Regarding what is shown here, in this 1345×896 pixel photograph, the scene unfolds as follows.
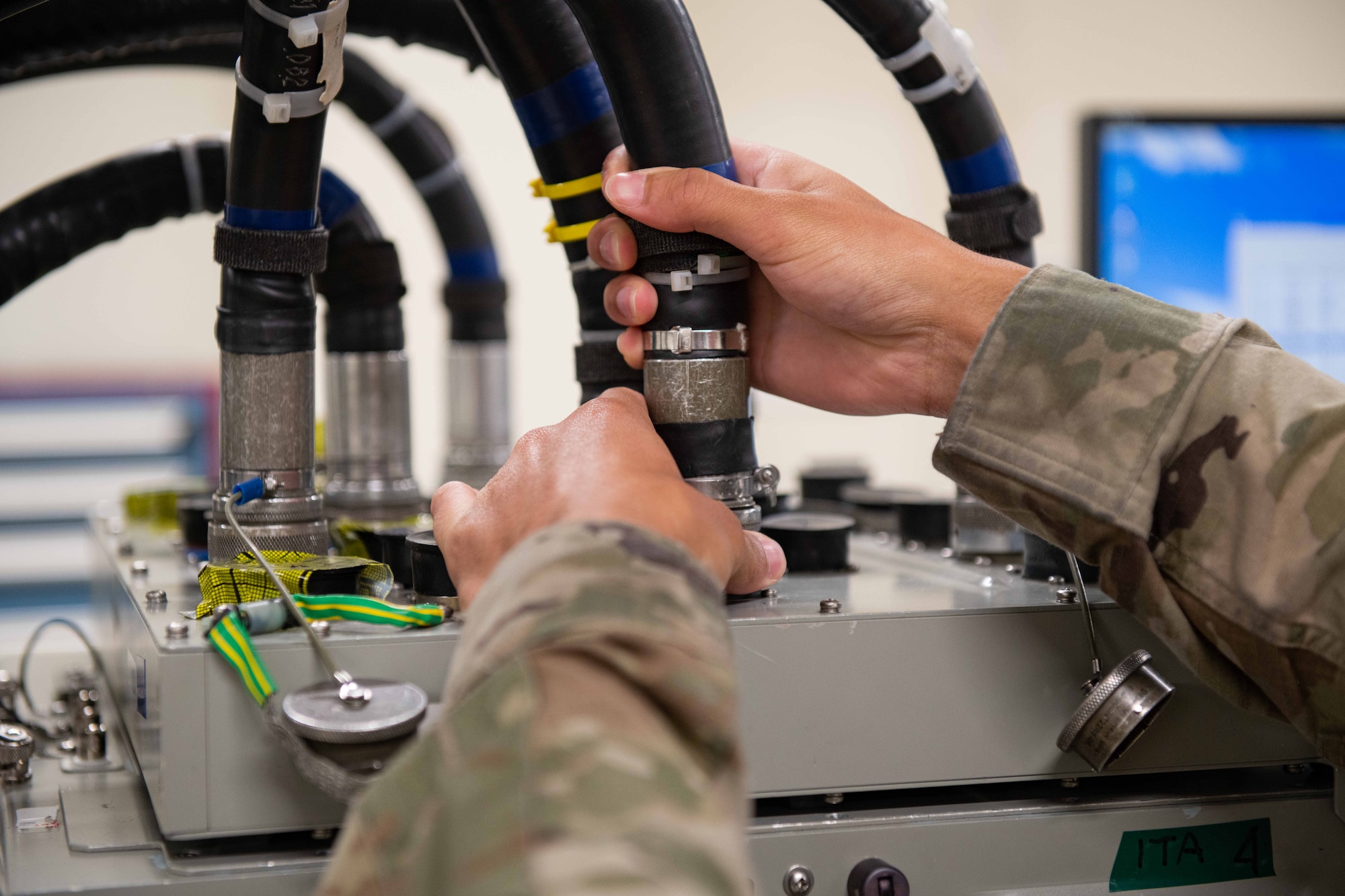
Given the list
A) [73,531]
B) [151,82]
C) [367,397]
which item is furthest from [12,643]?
[367,397]

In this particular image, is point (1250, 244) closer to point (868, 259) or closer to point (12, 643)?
point (868, 259)

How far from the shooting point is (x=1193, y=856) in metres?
0.57

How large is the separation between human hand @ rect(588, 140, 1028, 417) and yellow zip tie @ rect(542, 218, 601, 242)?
0.11 feet

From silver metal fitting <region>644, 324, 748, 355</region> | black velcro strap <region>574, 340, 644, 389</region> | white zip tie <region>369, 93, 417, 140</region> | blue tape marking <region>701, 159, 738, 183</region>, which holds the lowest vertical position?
black velcro strap <region>574, 340, 644, 389</region>

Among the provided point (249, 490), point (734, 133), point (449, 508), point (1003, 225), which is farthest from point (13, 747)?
point (734, 133)

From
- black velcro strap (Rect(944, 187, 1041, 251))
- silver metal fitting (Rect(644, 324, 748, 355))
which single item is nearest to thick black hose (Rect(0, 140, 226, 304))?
silver metal fitting (Rect(644, 324, 748, 355))

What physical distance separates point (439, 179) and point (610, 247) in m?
0.58

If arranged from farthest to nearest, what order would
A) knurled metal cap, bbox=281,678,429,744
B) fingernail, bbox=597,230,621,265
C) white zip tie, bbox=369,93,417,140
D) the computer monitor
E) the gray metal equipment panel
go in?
the computer monitor → white zip tie, bbox=369,93,417,140 → fingernail, bbox=597,230,621,265 → the gray metal equipment panel → knurled metal cap, bbox=281,678,429,744

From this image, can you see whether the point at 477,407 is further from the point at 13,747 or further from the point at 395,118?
the point at 13,747

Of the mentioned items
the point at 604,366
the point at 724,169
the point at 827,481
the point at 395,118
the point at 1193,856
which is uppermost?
the point at 395,118

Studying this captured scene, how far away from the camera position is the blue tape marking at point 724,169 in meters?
0.60

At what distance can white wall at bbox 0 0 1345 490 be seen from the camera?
2436 millimetres

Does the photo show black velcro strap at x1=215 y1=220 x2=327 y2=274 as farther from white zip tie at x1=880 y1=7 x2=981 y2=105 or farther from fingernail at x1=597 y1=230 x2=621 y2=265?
white zip tie at x1=880 y1=7 x2=981 y2=105

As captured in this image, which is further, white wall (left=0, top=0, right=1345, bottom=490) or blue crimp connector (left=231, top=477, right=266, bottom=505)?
white wall (left=0, top=0, right=1345, bottom=490)
